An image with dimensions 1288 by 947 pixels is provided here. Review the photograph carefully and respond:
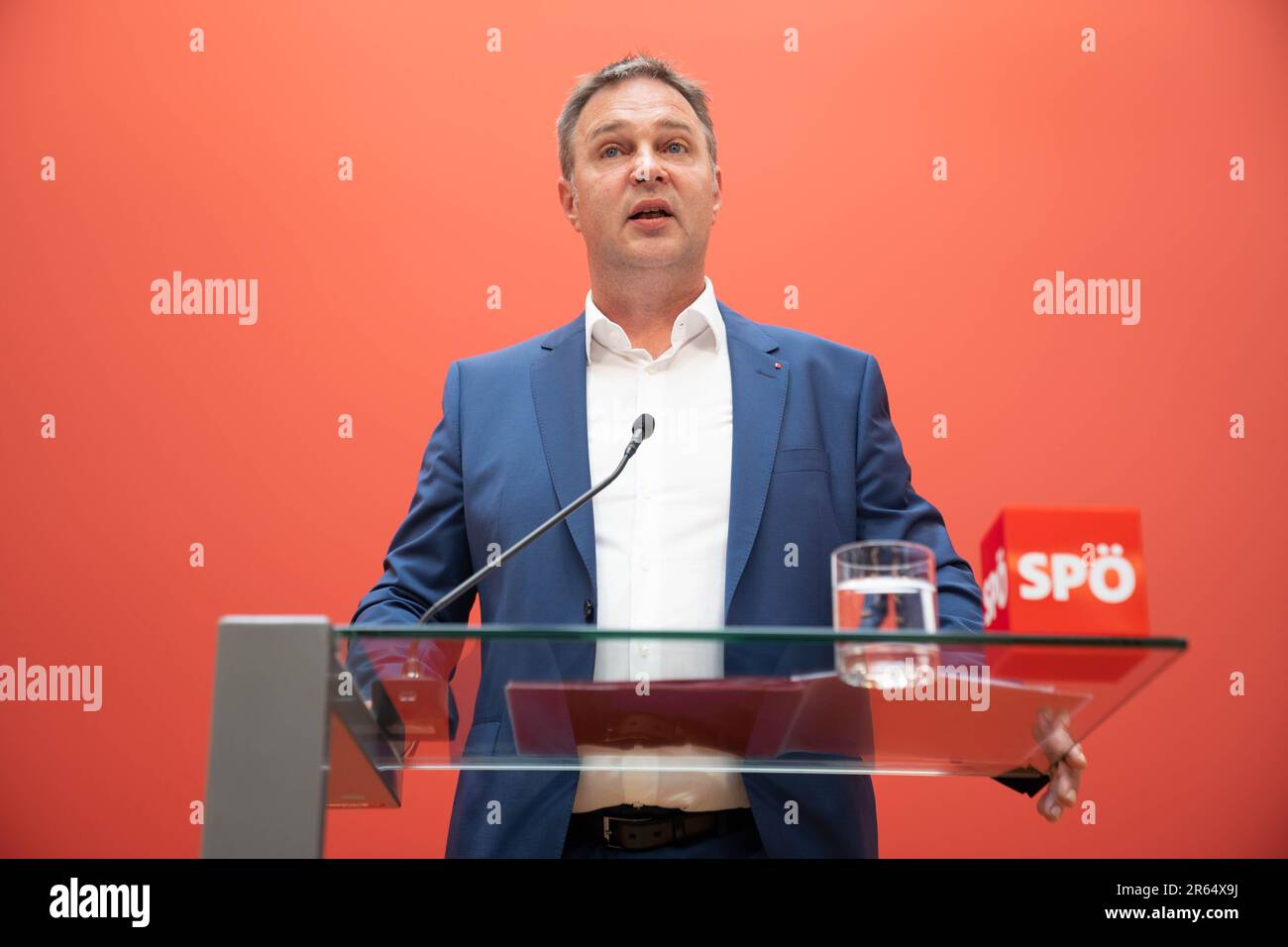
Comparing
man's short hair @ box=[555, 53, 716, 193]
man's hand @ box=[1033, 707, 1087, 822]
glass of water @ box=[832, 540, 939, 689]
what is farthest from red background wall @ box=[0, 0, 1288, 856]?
glass of water @ box=[832, 540, 939, 689]

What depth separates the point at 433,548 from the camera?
212 cm

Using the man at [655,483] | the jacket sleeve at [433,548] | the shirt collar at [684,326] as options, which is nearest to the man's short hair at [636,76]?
the man at [655,483]

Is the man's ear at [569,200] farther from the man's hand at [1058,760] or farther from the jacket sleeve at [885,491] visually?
the man's hand at [1058,760]

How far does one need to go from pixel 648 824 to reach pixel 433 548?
62 centimetres

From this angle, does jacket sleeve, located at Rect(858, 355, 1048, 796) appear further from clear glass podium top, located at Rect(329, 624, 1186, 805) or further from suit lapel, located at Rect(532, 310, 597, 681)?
clear glass podium top, located at Rect(329, 624, 1186, 805)

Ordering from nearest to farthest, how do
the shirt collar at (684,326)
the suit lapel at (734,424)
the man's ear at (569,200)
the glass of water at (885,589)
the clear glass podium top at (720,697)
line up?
the clear glass podium top at (720,697) → the glass of water at (885,589) → the suit lapel at (734,424) → the shirt collar at (684,326) → the man's ear at (569,200)

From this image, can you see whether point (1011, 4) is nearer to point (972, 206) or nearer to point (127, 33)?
point (972, 206)

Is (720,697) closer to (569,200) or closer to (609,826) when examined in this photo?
(609,826)

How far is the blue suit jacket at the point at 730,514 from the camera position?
1719 millimetres

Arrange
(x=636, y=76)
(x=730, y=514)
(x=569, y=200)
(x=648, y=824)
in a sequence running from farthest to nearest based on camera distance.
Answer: (x=569, y=200) < (x=636, y=76) < (x=730, y=514) < (x=648, y=824)

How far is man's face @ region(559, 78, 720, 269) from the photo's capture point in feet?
7.68

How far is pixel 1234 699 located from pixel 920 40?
5.27 ft

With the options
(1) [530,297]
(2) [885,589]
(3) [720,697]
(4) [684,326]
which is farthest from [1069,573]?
(1) [530,297]

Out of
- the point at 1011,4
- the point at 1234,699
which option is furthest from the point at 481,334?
the point at 1234,699
